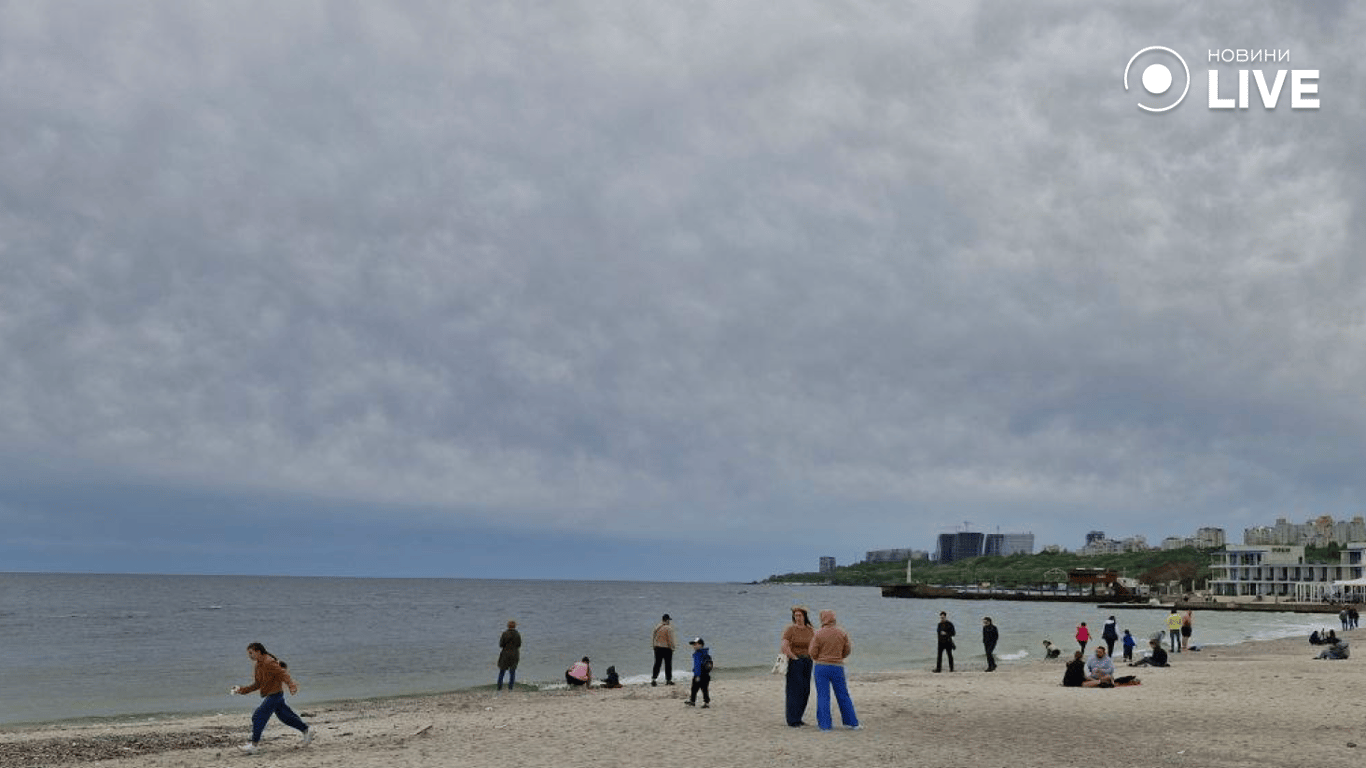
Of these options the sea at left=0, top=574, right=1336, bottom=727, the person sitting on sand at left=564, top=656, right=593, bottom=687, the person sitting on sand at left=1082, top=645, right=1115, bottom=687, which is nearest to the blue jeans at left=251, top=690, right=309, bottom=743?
the sea at left=0, top=574, right=1336, bottom=727

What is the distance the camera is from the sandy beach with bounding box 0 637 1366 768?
1334cm

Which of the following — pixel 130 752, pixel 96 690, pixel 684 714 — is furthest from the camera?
pixel 96 690

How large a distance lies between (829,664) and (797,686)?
1040 millimetres

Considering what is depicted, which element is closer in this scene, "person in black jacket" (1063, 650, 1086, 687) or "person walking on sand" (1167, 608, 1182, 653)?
"person in black jacket" (1063, 650, 1086, 687)

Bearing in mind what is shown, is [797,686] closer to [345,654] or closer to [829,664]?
[829,664]

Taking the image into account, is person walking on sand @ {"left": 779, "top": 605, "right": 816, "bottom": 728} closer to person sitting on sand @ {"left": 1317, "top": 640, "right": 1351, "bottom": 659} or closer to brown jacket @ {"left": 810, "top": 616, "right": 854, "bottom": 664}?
brown jacket @ {"left": 810, "top": 616, "right": 854, "bottom": 664}

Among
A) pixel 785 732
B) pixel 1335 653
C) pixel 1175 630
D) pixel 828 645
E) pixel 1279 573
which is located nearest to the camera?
pixel 828 645

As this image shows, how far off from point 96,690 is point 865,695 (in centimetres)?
2555

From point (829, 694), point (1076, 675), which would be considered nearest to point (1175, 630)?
point (1076, 675)

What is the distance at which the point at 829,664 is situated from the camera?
47.3 feet

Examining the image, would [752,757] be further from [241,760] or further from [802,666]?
Result: [241,760]

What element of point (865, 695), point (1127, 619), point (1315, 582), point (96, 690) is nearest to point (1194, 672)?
point (865, 695)

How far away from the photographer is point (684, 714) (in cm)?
1809

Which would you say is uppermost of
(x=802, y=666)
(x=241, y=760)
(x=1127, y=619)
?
(x=802, y=666)
